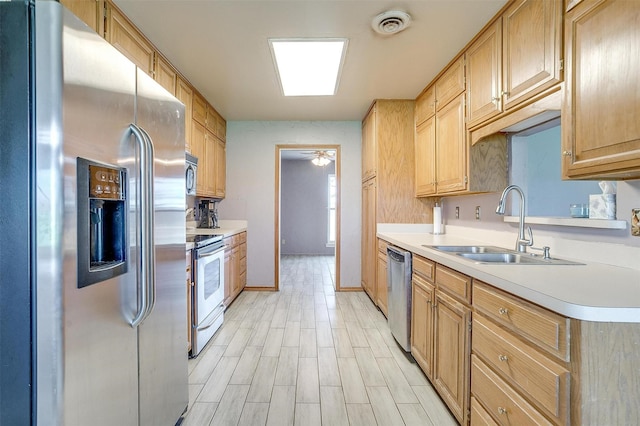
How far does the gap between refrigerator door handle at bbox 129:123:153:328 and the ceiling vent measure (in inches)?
65.3

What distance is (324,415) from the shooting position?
1.77 meters

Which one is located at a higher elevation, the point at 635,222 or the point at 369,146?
the point at 369,146

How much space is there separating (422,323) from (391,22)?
2019mm

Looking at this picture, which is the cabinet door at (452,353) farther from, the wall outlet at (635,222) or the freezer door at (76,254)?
the freezer door at (76,254)

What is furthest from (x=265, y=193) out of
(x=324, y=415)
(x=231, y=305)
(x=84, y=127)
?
(x=84, y=127)

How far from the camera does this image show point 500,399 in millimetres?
1244

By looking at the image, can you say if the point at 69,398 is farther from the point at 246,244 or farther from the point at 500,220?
the point at 246,244

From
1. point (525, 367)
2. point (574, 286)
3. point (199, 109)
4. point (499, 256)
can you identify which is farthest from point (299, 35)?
point (525, 367)

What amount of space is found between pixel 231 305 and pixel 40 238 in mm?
3068

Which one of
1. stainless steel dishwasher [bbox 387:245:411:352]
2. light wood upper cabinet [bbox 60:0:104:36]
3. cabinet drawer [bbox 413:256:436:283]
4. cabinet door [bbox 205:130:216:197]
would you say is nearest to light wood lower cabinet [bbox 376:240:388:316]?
stainless steel dishwasher [bbox 387:245:411:352]

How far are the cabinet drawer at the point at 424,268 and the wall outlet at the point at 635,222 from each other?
91cm

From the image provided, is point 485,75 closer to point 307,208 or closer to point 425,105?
point 425,105

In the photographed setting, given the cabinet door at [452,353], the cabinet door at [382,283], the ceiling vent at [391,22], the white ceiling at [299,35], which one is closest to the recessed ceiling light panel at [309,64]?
the white ceiling at [299,35]

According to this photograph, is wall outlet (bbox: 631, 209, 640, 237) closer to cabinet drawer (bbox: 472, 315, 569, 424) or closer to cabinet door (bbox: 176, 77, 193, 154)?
cabinet drawer (bbox: 472, 315, 569, 424)
